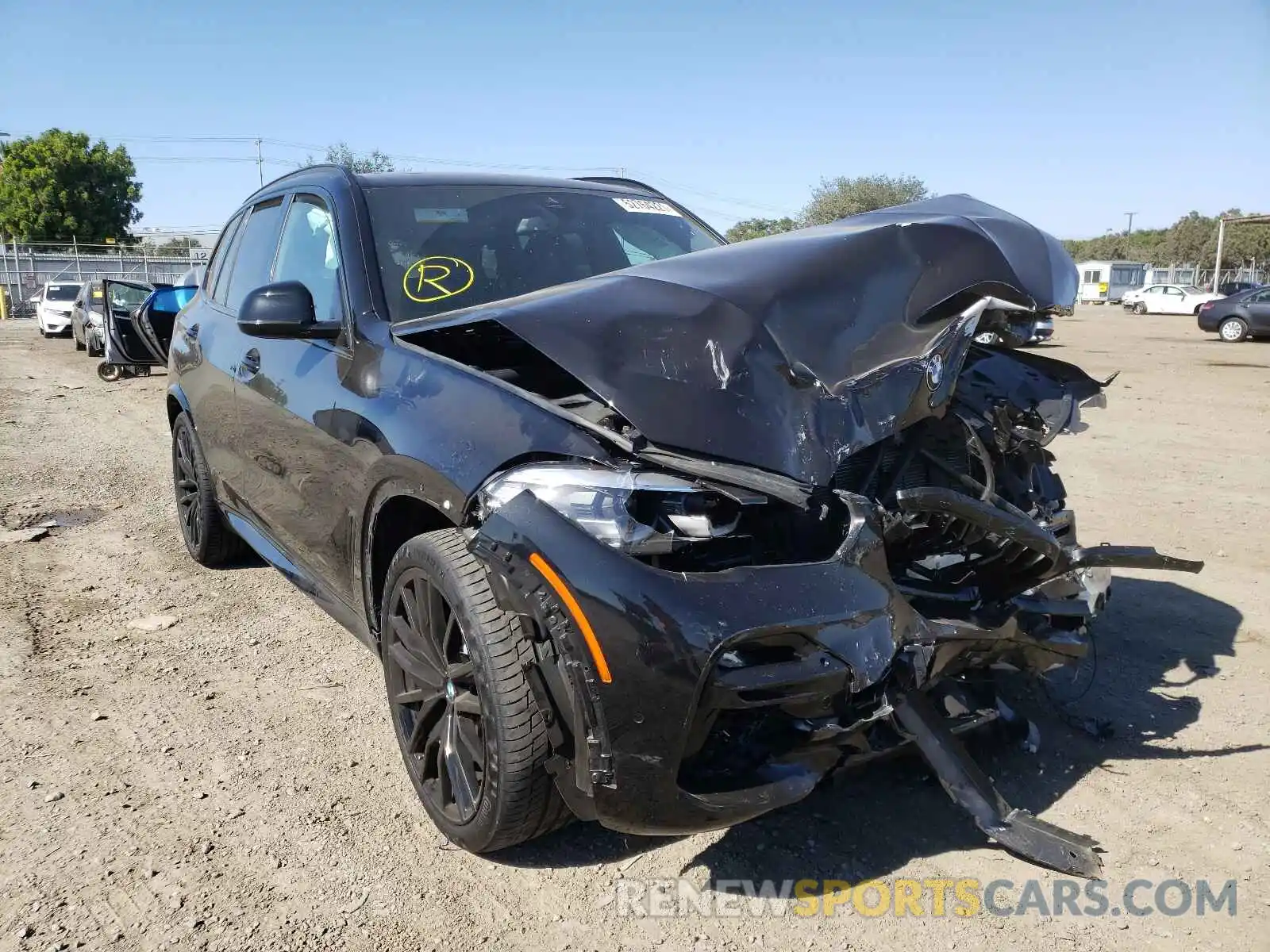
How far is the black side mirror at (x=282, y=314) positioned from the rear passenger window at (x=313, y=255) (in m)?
0.09

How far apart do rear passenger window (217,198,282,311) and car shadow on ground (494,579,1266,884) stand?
2.90m

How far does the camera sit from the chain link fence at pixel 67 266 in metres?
37.4

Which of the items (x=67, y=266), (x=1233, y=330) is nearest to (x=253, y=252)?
(x=1233, y=330)

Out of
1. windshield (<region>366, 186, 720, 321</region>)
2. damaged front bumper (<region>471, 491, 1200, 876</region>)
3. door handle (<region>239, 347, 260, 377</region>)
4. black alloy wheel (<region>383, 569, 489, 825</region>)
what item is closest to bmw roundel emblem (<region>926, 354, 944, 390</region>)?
damaged front bumper (<region>471, 491, 1200, 876</region>)

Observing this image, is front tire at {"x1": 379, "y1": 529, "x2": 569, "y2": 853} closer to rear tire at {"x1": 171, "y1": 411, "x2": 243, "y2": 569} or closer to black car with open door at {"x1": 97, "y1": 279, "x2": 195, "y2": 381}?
rear tire at {"x1": 171, "y1": 411, "x2": 243, "y2": 569}

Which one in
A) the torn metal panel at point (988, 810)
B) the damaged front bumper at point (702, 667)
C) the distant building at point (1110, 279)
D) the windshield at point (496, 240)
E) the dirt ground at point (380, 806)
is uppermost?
the distant building at point (1110, 279)

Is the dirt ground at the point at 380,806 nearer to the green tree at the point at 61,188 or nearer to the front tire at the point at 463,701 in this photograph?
the front tire at the point at 463,701

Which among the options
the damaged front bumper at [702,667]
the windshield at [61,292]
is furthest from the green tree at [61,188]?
the damaged front bumper at [702,667]

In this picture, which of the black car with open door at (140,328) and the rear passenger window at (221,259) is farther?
the black car with open door at (140,328)

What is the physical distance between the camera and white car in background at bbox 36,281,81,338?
25.0 m

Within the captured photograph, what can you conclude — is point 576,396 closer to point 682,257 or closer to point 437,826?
point 682,257

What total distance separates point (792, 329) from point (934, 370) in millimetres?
402

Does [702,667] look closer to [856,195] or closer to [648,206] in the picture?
[648,206]

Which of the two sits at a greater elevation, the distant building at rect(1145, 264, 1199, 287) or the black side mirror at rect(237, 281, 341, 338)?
the distant building at rect(1145, 264, 1199, 287)
